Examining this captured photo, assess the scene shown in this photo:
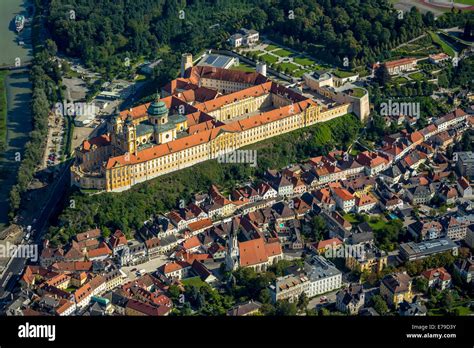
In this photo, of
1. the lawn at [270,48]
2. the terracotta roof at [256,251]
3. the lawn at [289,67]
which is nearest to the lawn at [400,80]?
the lawn at [289,67]

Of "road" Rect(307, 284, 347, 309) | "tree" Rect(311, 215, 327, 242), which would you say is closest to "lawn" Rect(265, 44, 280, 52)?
"tree" Rect(311, 215, 327, 242)

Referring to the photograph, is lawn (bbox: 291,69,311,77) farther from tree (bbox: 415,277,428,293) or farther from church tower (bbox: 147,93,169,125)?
tree (bbox: 415,277,428,293)

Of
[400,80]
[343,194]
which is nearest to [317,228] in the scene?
[343,194]

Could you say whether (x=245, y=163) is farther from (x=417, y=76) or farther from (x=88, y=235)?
(x=417, y=76)

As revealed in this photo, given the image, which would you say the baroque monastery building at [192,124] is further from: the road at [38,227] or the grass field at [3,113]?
the grass field at [3,113]

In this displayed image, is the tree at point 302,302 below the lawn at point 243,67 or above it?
below

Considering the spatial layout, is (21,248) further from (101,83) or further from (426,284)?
(101,83)
